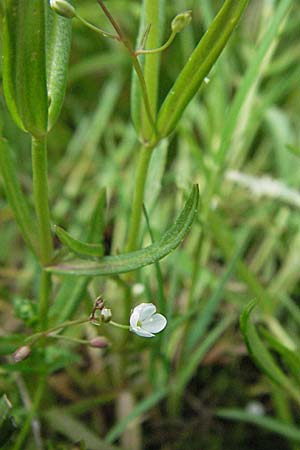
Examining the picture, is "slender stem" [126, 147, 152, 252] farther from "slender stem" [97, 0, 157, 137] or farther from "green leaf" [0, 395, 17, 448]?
"green leaf" [0, 395, 17, 448]

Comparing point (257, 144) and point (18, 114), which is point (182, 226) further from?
point (257, 144)

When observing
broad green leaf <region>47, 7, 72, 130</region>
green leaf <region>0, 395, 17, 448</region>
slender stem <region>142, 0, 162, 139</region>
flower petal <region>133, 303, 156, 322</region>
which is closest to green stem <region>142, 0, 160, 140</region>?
slender stem <region>142, 0, 162, 139</region>

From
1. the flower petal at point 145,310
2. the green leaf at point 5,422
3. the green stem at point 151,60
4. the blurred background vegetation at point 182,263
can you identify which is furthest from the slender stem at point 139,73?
the green leaf at point 5,422

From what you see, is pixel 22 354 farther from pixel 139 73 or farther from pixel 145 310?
pixel 139 73

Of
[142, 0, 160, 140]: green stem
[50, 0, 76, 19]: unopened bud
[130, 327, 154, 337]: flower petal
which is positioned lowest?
[130, 327, 154, 337]: flower petal

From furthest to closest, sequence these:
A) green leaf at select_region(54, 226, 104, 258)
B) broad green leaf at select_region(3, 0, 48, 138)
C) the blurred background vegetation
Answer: the blurred background vegetation, green leaf at select_region(54, 226, 104, 258), broad green leaf at select_region(3, 0, 48, 138)

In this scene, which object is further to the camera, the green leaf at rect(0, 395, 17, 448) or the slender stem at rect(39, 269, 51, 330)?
the slender stem at rect(39, 269, 51, 330)

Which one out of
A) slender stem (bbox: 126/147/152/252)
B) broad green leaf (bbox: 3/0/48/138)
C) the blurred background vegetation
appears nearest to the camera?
broad green leaf (bbox: 3/0/48/138)
